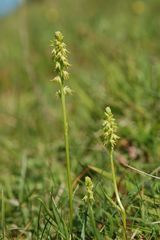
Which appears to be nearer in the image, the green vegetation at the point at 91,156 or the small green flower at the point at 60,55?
the small green flower at the point at 60,55

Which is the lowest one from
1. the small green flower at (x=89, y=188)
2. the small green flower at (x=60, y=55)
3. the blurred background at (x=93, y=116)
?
the small green flower at (x=89, y=188)

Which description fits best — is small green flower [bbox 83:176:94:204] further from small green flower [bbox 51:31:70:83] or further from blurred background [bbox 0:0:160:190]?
blurred background [bbox 0:0:160:190]

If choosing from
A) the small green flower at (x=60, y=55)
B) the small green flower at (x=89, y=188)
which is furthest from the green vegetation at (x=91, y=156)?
the small green flower at (x=60, y=55)

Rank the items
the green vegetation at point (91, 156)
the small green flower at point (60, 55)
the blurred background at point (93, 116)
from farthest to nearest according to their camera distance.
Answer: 1. the blurred background at point (93, 116)
2. the green vegetation at point (91, 156)
3. the small green flower at point (60, 55)

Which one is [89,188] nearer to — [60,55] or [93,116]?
[60,55]

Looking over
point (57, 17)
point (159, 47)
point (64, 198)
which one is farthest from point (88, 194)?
point (57, 17)

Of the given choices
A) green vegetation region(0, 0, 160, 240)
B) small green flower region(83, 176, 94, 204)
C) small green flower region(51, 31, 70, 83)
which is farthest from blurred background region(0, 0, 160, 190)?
small green flower region(51, 31, 70, 83)

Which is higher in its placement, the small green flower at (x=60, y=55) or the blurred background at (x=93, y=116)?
the blurred background at (x=93, y=116)

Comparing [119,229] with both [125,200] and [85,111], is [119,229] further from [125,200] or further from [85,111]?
[85,111]

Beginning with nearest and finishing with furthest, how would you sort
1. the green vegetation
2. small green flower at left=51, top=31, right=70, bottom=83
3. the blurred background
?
small green flower at left=51, top=31, right=70, bottom=83, the green vegetation, the blurred background

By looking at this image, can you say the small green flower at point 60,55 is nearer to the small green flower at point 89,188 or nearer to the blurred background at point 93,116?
the small green flower at point 89,188

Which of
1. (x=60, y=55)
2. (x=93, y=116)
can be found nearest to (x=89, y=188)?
(x=60, y=55)
